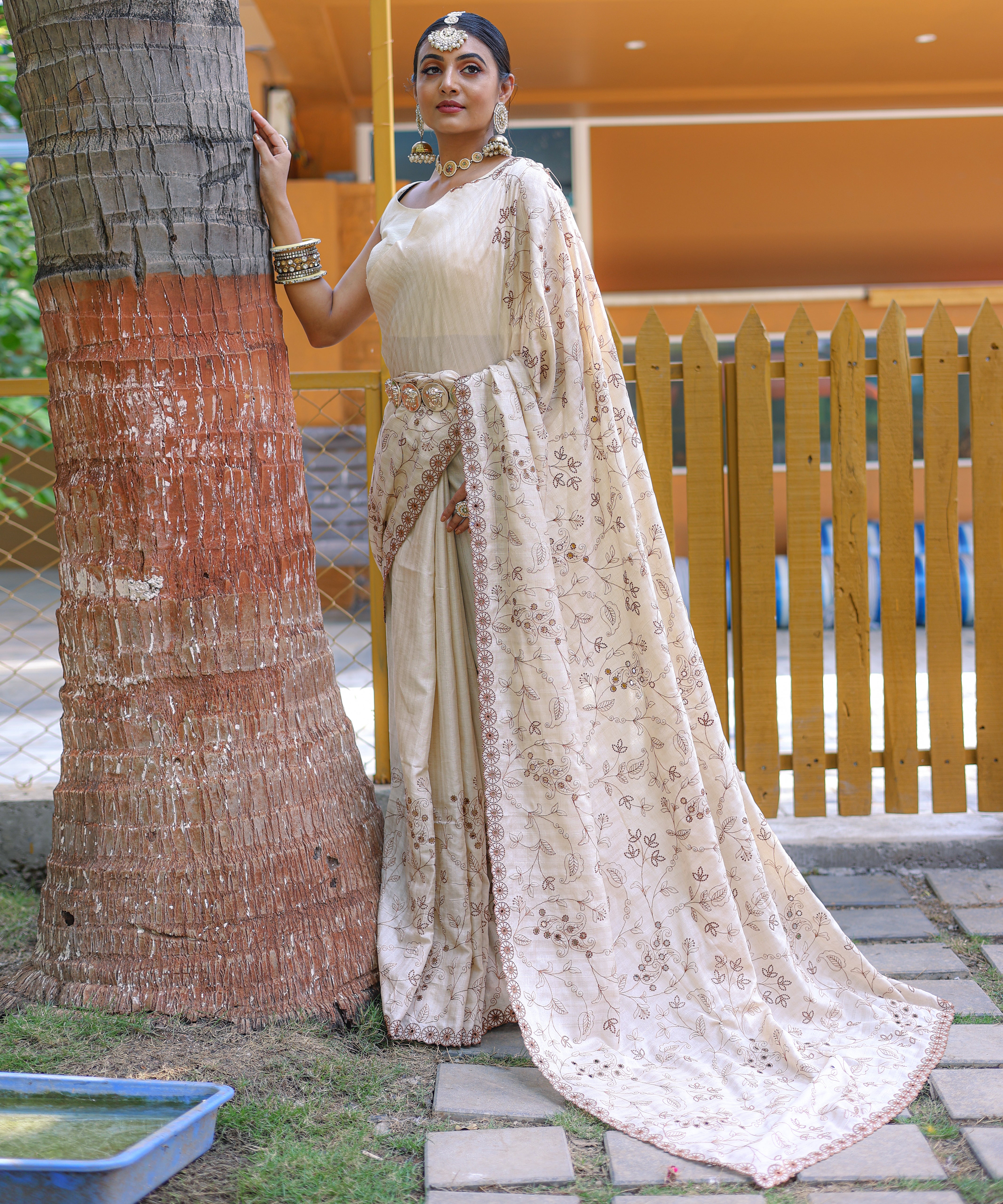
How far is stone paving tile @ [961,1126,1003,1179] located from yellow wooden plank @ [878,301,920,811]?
1452 millimetres

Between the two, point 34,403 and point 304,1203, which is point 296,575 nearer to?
point 304,1203

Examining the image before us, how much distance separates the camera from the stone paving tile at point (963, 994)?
2.36 metres

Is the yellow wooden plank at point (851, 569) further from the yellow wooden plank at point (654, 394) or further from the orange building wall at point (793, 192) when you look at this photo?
the orange building wall at point (793, 192)

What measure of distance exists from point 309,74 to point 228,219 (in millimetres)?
6596

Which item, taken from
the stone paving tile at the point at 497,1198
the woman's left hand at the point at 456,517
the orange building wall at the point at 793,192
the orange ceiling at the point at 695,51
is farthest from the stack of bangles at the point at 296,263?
the orange building wall at the point at 793,192

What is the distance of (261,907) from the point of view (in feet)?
7.36

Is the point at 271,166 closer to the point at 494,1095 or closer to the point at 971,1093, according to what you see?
the point at 494,1095

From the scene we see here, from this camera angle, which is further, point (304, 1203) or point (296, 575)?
point (296, 575)

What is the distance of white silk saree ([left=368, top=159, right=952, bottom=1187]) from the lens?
2234 millimetres

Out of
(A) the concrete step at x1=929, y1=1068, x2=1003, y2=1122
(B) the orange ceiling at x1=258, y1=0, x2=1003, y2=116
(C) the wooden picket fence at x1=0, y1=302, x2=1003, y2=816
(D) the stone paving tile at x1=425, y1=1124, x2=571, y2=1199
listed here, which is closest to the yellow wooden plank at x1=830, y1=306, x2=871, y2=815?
(C) the wooden picket fence at x1=0, y1=302, x2=1003, y2=816

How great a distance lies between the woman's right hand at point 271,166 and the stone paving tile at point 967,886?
251 centimetres

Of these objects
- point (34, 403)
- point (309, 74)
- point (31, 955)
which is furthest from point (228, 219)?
point (309, 74)

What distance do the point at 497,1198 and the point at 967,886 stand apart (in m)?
1.90

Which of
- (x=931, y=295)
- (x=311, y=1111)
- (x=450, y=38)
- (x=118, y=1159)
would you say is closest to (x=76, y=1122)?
(x=118, y=1159)
